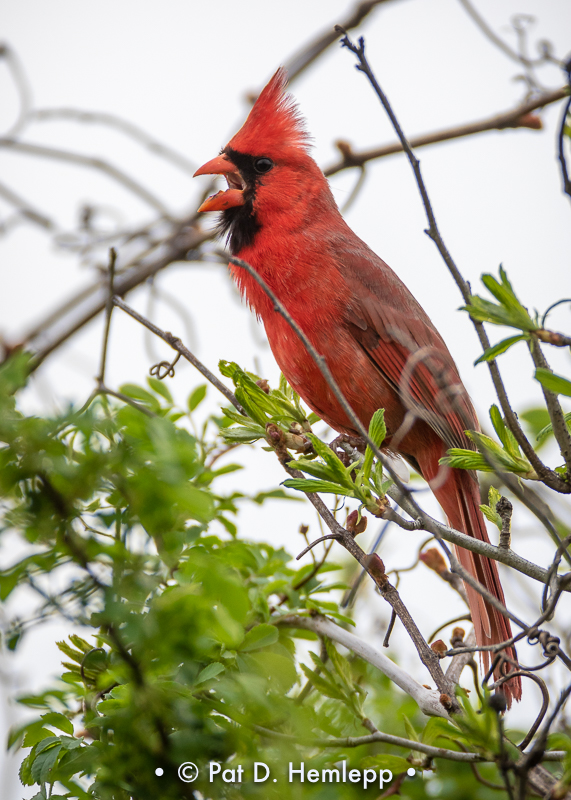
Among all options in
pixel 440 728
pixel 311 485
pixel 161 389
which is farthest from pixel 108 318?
pixel 440 728

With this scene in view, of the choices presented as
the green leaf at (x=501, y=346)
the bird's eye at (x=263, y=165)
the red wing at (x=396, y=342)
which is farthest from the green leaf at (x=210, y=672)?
the bird's eye at (x=263, y=165)

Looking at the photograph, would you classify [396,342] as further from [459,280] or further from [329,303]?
[459,280]

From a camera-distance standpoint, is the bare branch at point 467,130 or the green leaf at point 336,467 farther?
→ the bare branch at point 467,130

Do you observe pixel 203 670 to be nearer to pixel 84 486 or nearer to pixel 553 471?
pixel 84 486

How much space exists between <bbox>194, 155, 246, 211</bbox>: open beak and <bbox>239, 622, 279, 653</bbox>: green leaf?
1354 mm

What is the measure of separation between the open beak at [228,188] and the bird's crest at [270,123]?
76 mm

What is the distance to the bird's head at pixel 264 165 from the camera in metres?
2.19

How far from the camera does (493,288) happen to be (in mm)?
976

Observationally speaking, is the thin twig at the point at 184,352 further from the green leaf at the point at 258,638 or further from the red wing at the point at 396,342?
the red wing at the point at 396,342

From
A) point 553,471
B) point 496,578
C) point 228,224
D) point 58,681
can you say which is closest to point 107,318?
point 58,681

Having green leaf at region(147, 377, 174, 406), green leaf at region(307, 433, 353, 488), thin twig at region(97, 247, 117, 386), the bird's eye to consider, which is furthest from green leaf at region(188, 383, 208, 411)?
the bird's eye

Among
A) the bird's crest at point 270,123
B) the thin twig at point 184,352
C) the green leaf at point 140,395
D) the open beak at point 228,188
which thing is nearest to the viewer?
the thin twig at point 184,352

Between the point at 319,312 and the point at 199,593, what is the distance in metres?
1.30

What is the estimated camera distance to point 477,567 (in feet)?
6.14
